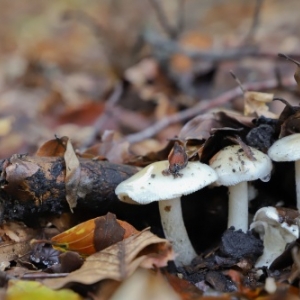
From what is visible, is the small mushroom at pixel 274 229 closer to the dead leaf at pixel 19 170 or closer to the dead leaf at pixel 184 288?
the dead leaf at pixel 184 288

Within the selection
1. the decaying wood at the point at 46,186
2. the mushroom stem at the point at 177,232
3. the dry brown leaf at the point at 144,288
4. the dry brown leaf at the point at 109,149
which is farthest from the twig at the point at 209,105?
the dry brown leaf at the point at 144,288

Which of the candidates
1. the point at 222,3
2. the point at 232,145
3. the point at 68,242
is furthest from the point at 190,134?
the point at 222,3

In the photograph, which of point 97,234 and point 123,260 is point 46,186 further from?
point 123,260

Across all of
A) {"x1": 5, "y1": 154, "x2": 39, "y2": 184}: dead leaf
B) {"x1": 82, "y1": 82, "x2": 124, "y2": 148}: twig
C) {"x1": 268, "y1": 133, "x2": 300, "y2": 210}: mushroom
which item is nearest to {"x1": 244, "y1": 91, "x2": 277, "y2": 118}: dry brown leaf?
{"x1": 268, "y1": 133, "x2": 300, "y2": 210}: mushroom

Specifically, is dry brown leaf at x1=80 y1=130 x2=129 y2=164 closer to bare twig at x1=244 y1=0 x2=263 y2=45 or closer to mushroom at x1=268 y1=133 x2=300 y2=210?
mushroom at x1=268 y1=133 x2=300 y2=210

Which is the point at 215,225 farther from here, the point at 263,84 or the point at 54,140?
the point at 263,84
